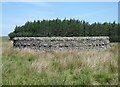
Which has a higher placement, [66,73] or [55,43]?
[55,43]

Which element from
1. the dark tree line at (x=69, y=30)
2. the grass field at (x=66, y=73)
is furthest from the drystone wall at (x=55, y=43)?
the dark tree line at (x=69, y=30)

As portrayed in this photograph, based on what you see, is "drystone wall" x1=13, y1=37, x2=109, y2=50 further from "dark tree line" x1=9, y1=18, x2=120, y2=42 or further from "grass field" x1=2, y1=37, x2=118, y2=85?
"dark tree line" x1=9, y1=18, x2=120, y2=42

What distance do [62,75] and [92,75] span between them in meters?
0.79

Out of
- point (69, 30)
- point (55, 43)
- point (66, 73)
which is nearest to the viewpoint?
point (66, 73)

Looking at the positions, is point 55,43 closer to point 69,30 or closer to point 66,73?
point 66,73

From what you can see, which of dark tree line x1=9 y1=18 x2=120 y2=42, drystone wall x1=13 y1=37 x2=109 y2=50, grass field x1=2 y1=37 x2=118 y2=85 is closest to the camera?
grass field x1=2 y1=37 x2=118 y2=85

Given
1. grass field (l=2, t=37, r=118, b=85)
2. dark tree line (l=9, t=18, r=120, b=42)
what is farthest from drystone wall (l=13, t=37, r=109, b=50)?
dark tree line (l=9, t=18, r=120, b=42)

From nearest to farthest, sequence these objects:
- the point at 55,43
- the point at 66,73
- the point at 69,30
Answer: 1. the point at 66,73
2. the point at 55,43
3. the point at 69,30

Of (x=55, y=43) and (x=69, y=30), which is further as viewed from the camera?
(x=69, y=30)

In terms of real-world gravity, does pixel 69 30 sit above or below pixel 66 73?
above

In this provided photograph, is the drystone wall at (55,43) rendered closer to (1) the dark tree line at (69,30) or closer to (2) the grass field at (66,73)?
(2) the grass field at (66,73)

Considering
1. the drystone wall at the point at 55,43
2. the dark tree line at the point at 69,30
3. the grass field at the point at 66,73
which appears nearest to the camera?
the grass field at the point at 66,73

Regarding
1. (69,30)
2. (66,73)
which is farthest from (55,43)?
(69,30)

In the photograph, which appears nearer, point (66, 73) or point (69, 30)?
point (66, 73)
